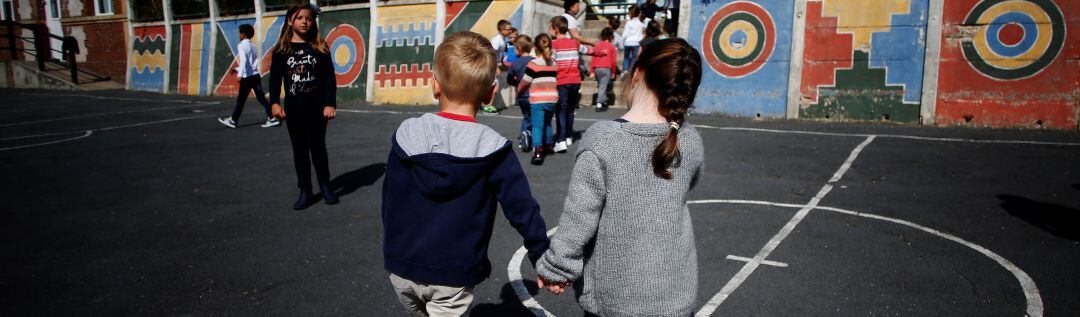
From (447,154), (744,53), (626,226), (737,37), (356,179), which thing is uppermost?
(737,37)

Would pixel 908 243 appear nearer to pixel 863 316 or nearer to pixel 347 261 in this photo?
pixel 863 316

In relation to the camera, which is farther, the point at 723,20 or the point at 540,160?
the point at 723,20

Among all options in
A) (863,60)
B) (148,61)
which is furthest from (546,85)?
(148,61)

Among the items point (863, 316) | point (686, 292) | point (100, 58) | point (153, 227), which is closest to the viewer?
point (686, 292)

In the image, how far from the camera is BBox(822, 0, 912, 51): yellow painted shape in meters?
12.8

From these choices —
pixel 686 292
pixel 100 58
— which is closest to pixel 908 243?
pixel 686 292

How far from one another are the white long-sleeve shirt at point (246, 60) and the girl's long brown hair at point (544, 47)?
710 centimetres

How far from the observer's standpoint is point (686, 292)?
2426mm

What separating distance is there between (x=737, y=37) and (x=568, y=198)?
12.8 m

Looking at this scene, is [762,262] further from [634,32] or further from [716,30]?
[634,32]

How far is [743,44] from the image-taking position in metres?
14.2

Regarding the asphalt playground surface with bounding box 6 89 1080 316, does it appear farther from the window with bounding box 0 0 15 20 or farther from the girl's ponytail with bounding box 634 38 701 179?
the window with bounding box 0 0 15 20

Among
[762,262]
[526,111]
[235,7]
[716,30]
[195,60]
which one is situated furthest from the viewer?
[195,60]

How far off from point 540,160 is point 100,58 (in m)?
25.1
